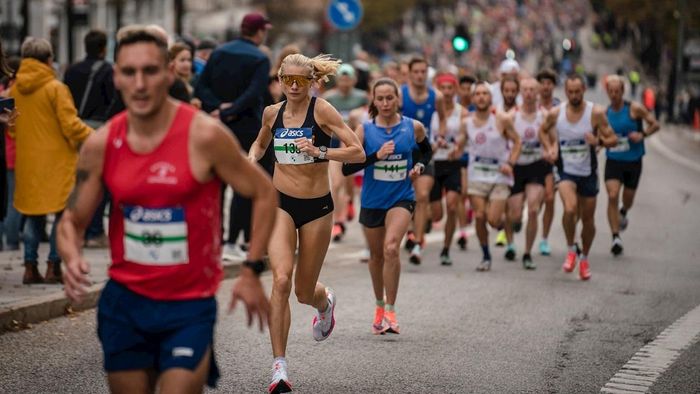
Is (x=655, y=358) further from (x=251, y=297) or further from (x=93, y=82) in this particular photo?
(x=93, y=82)

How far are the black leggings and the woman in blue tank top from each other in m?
1.40

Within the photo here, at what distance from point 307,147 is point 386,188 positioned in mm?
2042

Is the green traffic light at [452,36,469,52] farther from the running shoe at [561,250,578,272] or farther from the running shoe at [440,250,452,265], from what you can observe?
the running shoe at [561,250,578,272]

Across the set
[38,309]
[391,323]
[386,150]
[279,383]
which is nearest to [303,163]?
[386,150]

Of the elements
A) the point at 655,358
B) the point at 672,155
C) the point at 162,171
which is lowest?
the point at 672,155

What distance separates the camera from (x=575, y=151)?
47.1ft

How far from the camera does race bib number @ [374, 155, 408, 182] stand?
10586 mm

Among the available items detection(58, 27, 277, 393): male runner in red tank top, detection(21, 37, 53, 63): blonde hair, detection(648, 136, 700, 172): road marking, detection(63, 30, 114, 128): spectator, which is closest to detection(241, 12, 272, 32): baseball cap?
detection(63, 30, 114, 128): spectator

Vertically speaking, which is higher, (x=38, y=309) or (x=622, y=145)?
(x=622, y=145)

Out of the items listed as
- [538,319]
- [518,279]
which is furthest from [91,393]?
[518,279]

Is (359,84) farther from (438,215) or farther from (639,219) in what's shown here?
(438,215)

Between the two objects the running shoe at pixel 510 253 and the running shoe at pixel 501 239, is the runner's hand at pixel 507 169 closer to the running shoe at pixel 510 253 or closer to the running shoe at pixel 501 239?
the running shoe at pixel 510 253

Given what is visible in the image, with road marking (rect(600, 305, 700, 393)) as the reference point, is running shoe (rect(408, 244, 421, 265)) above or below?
below

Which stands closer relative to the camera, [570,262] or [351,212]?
[570,262]
